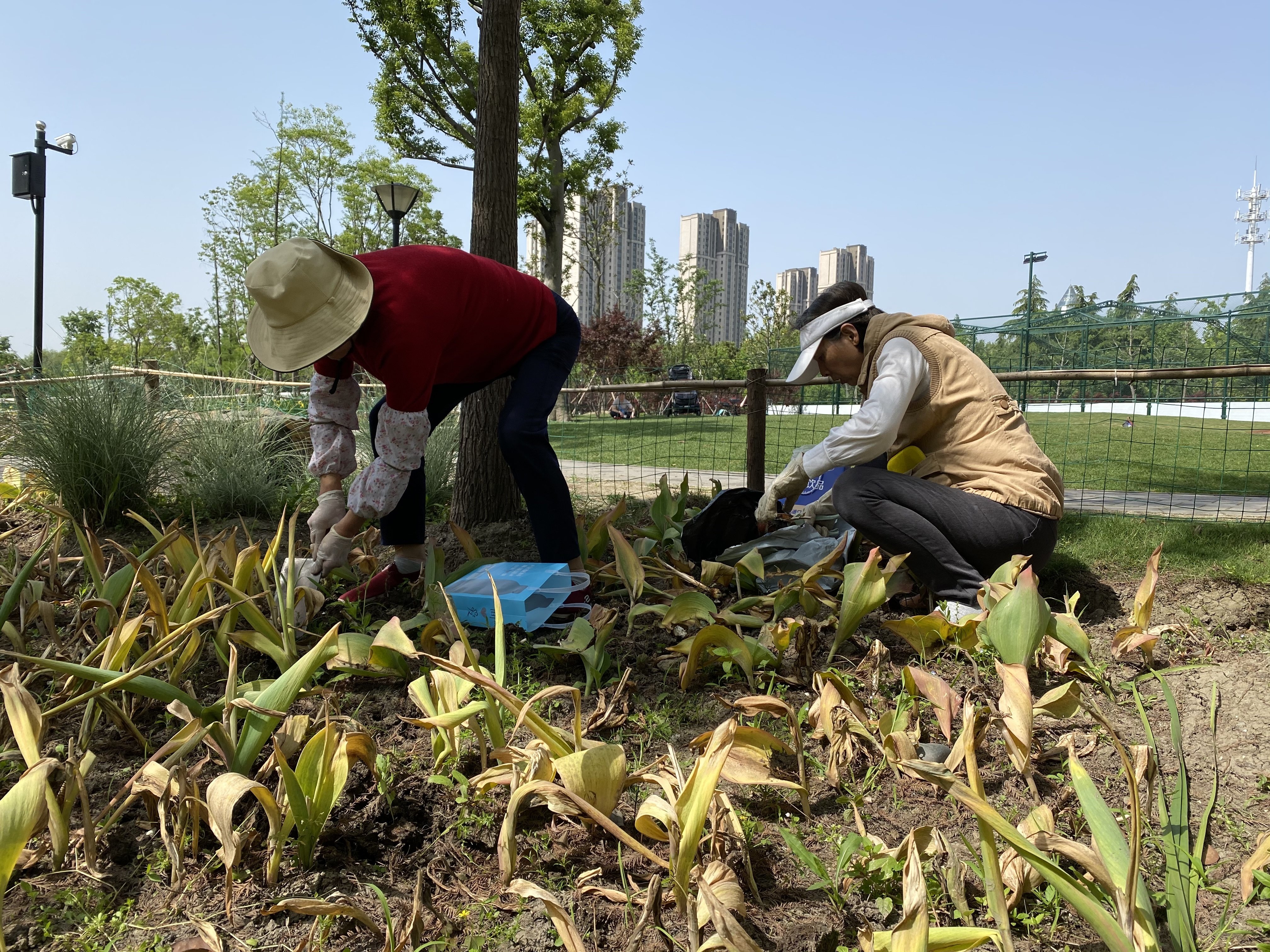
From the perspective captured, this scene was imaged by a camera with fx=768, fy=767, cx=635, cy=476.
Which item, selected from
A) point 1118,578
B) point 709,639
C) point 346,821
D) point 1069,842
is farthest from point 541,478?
point 1118,578

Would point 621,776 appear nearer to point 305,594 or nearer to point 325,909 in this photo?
point 325,909

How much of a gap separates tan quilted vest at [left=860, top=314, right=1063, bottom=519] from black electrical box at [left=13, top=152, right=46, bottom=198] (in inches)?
419

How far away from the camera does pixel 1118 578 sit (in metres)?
2.93

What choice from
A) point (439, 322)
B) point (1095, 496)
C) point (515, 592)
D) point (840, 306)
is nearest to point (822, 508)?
point (840, 306)

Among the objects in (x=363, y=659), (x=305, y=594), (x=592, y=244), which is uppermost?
(x=592, y=244)

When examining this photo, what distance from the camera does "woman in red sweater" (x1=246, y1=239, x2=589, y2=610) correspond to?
210 centimetres

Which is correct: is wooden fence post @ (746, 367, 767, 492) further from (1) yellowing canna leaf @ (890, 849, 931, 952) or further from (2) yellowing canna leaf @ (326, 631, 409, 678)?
(1) yellowing canna leaf @ (890, 849, 931, 952)

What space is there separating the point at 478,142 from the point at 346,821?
3.18 metres

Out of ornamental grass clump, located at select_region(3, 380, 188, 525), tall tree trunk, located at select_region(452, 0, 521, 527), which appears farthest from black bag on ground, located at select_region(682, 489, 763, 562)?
ornamental grass clump, located at select_region(3, 380, 188, 525)

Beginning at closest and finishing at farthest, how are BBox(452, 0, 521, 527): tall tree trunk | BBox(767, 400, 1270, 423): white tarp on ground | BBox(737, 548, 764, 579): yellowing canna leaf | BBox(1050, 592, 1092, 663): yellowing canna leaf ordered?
1. BBox(1050, 592, 1092, 663): yellowing canna leaf
2. BBox(737, 548, 764, 579): yellowing canna leaf
3. BBox(452, 0, 521, 527): tall tree trunk
4. BBox(767, 400, 1270, 423): white tarp on ground

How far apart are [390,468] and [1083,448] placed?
1013 centimetres

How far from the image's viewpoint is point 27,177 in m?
9.16

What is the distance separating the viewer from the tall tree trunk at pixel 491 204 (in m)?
3.63

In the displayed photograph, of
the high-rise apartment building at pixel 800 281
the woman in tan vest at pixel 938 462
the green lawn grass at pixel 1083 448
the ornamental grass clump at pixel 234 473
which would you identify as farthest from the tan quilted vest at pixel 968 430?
the high-rise apartment building at pixel 800 281
